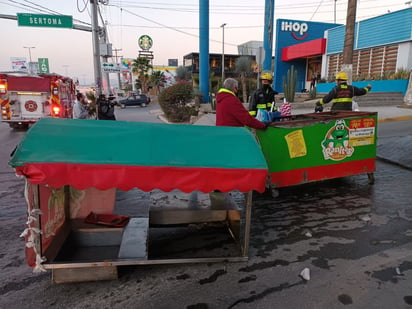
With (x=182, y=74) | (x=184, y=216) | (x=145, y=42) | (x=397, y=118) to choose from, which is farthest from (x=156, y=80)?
(x=184, y=216)

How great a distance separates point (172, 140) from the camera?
3.24m

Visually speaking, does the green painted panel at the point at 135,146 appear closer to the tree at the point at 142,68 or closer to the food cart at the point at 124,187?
the food cart at the point at 124,187

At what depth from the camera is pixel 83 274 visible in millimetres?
3059

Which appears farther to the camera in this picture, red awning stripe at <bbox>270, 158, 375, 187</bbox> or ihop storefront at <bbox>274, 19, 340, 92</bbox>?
ihop storefront at <bbox>274, 19, 340, 92</bbox>

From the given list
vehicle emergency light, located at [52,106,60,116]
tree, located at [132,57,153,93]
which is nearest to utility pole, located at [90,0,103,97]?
vehicle emergency light, located at [52,106,60,116]

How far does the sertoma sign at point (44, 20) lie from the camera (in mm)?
17969

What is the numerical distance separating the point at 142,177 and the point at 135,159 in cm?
19

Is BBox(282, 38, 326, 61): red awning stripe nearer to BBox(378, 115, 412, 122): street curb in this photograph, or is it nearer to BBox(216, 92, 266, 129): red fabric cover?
BBox(378, 115, 412, 122): street curb

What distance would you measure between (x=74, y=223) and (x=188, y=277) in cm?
178

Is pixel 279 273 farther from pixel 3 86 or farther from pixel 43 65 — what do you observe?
pixel 43 65

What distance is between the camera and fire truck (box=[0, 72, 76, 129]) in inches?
556

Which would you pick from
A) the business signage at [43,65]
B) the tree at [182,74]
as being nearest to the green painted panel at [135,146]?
the tree at [182,74]

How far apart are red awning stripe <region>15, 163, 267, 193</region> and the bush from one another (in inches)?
580

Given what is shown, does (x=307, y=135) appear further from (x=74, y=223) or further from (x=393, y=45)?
(x=393, y=45)
